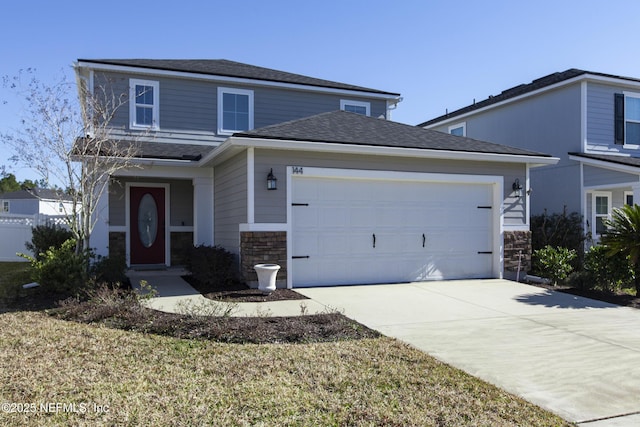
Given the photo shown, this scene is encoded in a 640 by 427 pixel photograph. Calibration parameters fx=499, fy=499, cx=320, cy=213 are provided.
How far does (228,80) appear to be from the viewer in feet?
48.2

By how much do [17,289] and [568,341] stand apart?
9119 millimetres

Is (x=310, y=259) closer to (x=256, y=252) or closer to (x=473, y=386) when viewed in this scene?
(x=256, y=252)

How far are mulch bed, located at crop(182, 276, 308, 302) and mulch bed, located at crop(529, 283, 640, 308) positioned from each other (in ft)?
17.9

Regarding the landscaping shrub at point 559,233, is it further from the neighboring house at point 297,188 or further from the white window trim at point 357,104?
the white window trim at point 357,104

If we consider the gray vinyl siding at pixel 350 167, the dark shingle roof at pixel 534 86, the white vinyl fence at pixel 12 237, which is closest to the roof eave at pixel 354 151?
the gray vinyl siding at pixel 350 167

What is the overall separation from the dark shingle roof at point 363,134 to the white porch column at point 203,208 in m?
3.16

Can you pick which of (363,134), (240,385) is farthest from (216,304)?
(363,134)

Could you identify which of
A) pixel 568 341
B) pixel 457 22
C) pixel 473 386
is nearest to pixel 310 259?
pixel 568 341

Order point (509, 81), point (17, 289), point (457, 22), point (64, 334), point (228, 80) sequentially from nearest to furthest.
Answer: point (64, 334) < point (17, 289) < point (457, 22) < point (228, 80) < point (509, 81)

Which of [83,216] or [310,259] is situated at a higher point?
[83,216]

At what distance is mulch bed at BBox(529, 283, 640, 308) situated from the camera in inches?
358

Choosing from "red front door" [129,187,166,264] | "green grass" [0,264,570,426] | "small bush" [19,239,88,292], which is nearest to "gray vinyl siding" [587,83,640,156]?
"green grass" [0,264,570,426]

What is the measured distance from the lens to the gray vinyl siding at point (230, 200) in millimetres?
10164

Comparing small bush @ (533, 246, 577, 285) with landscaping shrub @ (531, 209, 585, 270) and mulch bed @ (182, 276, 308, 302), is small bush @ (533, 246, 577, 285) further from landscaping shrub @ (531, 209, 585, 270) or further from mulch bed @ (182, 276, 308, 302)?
mulch bed @ (182, 276, 308, 302)
